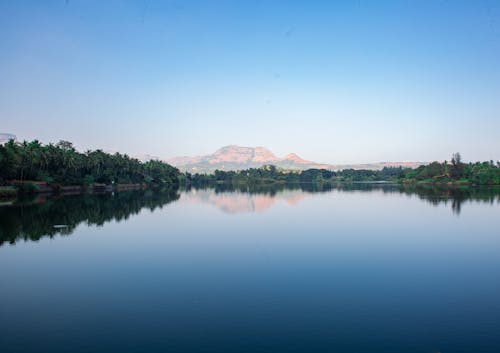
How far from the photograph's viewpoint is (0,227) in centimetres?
3647

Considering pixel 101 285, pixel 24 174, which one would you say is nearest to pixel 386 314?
pixel 101 285

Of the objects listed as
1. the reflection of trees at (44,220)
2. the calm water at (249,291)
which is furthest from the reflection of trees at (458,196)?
the reflection of trees at (44,220)

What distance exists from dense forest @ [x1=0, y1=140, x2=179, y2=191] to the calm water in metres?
50.9

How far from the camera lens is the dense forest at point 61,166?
77875 millimetres

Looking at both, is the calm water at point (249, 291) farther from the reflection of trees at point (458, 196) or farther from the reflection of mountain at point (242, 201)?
the reflection of trees at point (458, 196)

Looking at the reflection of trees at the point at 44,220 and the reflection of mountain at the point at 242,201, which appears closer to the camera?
the reflection of trees at the point at 44,220

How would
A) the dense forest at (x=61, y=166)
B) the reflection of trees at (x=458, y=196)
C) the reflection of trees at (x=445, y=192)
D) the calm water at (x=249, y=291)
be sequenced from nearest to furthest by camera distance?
the calm water at (x=249, y=291) → the reflection of trees at (x=458, y=196) → the reflection of trees at (x=445, y=192) → the dense forest at (x=61, y=166)

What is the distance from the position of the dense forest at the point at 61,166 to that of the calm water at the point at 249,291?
5086 centimetres

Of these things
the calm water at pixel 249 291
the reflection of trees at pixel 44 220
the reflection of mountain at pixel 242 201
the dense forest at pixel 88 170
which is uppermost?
the dense forest at pixel 88 170

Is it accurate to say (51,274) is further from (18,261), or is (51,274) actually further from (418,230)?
(418,230)

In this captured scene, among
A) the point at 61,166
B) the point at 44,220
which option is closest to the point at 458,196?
the point at 44,220

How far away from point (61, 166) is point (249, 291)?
96.5 m

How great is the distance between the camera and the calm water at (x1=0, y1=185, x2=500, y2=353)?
12.3 metres

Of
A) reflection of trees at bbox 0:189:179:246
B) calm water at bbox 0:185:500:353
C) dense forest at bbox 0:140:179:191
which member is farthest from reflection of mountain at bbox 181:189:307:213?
dense forest at bbox 0:140:179:191
